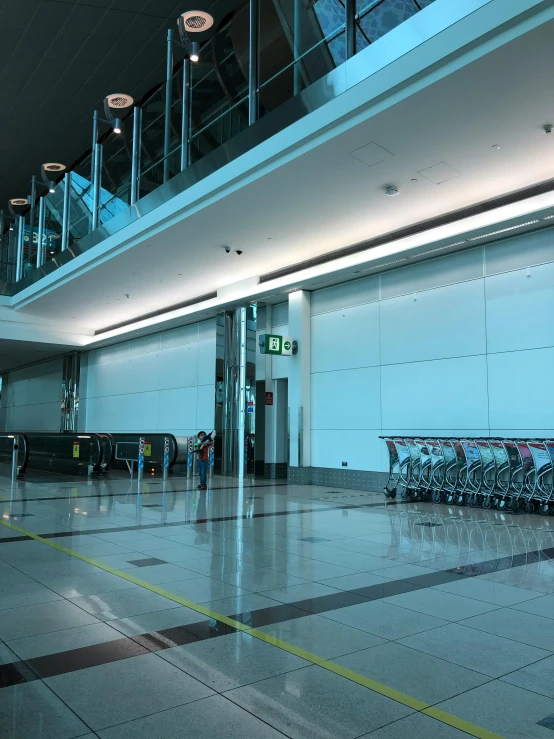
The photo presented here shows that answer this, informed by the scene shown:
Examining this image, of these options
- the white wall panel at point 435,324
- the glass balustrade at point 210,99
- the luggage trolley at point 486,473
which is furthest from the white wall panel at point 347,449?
the glass balustrade at point 210,99

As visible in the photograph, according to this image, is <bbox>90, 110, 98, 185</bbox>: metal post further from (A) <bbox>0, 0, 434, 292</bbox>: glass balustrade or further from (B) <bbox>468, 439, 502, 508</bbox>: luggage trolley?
(B) <bbox>468, 439, 502, 508</bbox>: luggage trolley

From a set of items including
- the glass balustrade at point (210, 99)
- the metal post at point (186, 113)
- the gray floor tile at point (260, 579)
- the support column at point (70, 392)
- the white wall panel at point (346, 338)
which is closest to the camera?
the gray floor tile at point (260, 579)

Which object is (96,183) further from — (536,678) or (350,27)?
(536,678)

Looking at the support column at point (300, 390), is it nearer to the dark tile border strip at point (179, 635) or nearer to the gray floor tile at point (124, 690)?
the dark tile border strip at point (179, 635)

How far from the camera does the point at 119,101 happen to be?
16125 mm

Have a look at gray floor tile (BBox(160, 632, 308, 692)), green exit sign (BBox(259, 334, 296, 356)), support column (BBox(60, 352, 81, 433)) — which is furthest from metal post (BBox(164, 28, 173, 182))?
support column (BBox(60, 352, 81, 433))

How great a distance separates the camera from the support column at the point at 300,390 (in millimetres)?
15555

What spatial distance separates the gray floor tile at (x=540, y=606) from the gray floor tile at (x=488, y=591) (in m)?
0.07

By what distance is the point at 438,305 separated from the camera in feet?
42.1

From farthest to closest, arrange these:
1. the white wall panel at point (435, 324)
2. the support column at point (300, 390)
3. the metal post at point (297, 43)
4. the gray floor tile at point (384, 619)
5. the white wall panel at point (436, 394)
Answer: the support column at point (300, 390) < the white wall panel at point (435, 324) < the white wall panel at point (436, 394) < the metal post at point (297, 43) < the gray floor tile at point (384, 619)

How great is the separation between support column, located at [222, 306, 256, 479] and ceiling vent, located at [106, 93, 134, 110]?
620 centimetres

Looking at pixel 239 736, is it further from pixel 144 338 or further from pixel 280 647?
pixel 144 338

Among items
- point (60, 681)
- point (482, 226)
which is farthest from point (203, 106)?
point (60, 681)

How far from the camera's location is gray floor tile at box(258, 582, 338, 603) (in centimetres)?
485
